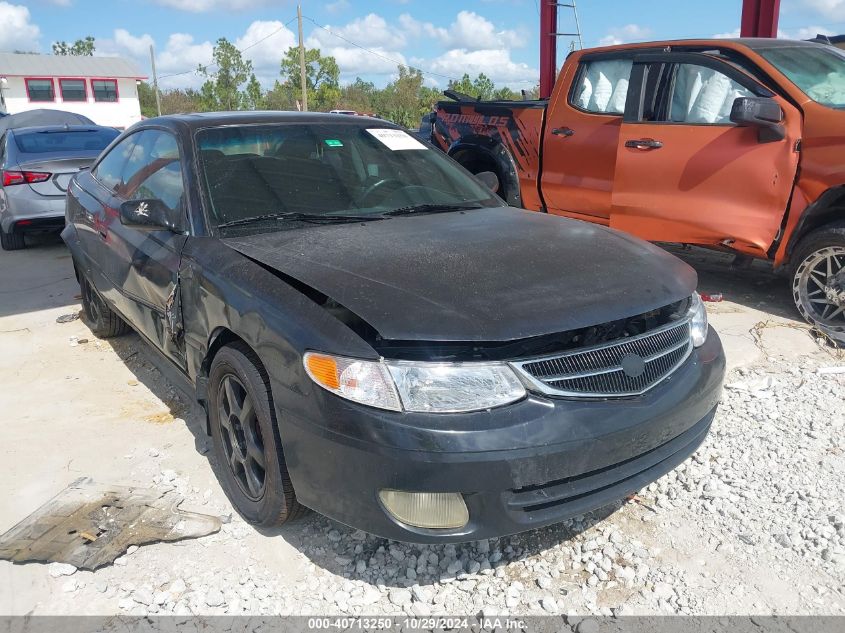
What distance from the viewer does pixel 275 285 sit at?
2.57m

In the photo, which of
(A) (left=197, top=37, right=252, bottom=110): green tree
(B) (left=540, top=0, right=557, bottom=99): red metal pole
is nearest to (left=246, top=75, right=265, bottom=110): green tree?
(A) (left=197, top=37, right=252, bottom=110): green tree

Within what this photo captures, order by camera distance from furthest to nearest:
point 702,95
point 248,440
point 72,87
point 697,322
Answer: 1. point 72,87
2. point 702,95
3. point 697,322
4. point 248,440

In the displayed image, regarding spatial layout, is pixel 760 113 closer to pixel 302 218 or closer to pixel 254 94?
pixel 302 218

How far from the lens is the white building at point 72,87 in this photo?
51.2 m

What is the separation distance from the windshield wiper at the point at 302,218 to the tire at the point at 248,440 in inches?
25.6

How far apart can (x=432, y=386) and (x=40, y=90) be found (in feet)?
195

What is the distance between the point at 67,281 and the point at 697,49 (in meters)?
6.16

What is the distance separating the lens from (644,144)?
5379 mm

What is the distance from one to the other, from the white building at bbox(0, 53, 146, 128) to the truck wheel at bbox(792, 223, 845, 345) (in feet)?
177

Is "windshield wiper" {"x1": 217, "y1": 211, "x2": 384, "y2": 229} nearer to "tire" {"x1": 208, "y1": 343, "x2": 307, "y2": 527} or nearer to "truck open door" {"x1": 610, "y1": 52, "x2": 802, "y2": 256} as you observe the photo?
"tire" {"x1": 208, "y1": 343, "x2": 307, "y2": 527}

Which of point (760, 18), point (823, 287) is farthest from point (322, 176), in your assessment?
point (760, 18)

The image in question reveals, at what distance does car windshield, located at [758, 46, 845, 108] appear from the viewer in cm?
482

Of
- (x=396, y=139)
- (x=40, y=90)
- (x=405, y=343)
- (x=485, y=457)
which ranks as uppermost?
(x=40, y=90)

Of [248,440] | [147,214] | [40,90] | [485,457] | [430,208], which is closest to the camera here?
[485,457]
